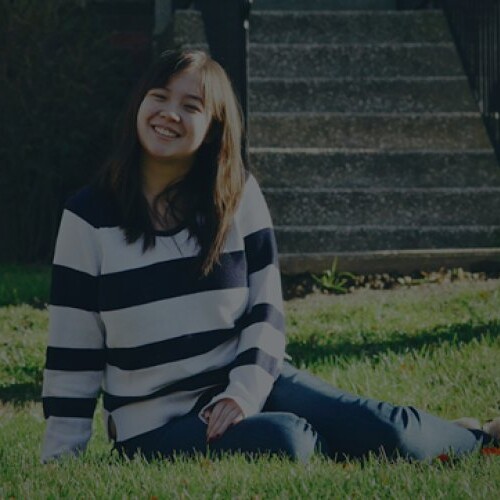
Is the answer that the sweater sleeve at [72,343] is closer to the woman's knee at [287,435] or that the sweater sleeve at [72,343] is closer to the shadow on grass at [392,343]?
the woman's knee at [287,435]

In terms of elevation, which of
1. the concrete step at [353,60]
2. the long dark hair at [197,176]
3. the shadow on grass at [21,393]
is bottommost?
the shadow on grass at [21,393]

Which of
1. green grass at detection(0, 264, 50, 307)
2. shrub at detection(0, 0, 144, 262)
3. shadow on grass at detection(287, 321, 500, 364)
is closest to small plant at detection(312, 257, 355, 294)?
shadow on grass at detection(287, 321, 500, 364)

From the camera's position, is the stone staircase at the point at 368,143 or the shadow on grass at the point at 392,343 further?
the stone staircase at the point at 368,143

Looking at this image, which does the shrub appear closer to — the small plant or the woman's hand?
the small plant

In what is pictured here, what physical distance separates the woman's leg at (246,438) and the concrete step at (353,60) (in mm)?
5624

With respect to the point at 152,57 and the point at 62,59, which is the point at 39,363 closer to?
the point at 62,59

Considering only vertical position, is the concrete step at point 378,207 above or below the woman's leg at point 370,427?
below

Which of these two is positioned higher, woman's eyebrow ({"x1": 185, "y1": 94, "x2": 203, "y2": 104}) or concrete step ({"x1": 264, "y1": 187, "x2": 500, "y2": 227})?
woman's eyebrow ({"x1": 185, "y1": 94, "x2": 203, "y2": 104})

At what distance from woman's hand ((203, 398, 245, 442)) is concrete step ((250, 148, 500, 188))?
4.58 metres

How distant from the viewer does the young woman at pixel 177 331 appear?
10.9 ft

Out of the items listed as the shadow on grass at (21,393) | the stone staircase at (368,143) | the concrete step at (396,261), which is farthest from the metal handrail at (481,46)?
the shadow on grass at (21,393)

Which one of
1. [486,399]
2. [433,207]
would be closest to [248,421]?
[486,399]

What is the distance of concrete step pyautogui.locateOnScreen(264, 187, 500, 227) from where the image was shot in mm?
7586

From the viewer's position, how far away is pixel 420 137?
8.23 metres
